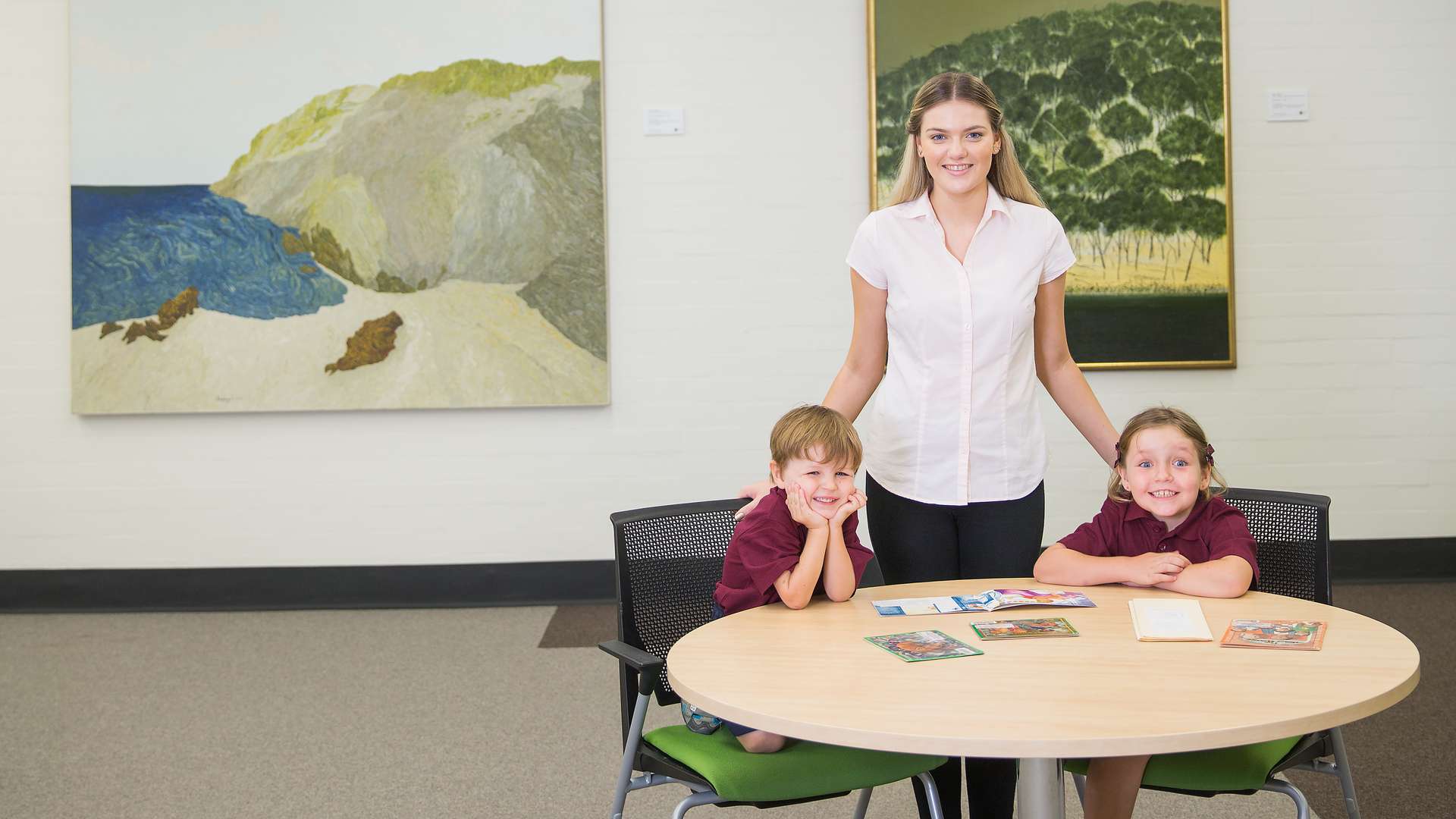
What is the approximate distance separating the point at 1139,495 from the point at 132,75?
4.44 meters

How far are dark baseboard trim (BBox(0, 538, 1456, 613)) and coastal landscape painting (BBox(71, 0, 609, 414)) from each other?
725 millimetres

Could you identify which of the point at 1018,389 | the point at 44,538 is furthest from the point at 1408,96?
the point at 44,538

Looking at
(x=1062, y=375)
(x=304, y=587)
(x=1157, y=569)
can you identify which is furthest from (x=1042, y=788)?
(x=304, y=587)

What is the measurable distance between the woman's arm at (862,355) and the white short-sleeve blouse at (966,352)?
2.8 inches

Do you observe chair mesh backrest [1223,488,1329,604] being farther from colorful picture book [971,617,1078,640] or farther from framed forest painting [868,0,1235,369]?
framed forest painting [868,0,1235,369]

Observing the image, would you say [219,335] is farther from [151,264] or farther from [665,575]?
[665,575]

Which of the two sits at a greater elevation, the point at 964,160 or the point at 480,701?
the point at 964,160

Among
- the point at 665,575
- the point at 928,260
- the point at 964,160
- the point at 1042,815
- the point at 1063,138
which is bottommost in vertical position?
the point at 1042,815

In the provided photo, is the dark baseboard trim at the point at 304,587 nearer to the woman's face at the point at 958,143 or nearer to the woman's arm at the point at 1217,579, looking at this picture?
the woman's face at the point at 958,143

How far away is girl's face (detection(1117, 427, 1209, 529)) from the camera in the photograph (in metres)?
2.06

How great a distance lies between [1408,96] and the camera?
477 cm

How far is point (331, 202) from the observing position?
476cm

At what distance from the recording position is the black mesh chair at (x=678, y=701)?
180 cm

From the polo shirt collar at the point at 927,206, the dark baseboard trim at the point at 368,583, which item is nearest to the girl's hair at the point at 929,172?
the polo shirt collar at the point at 927,206
